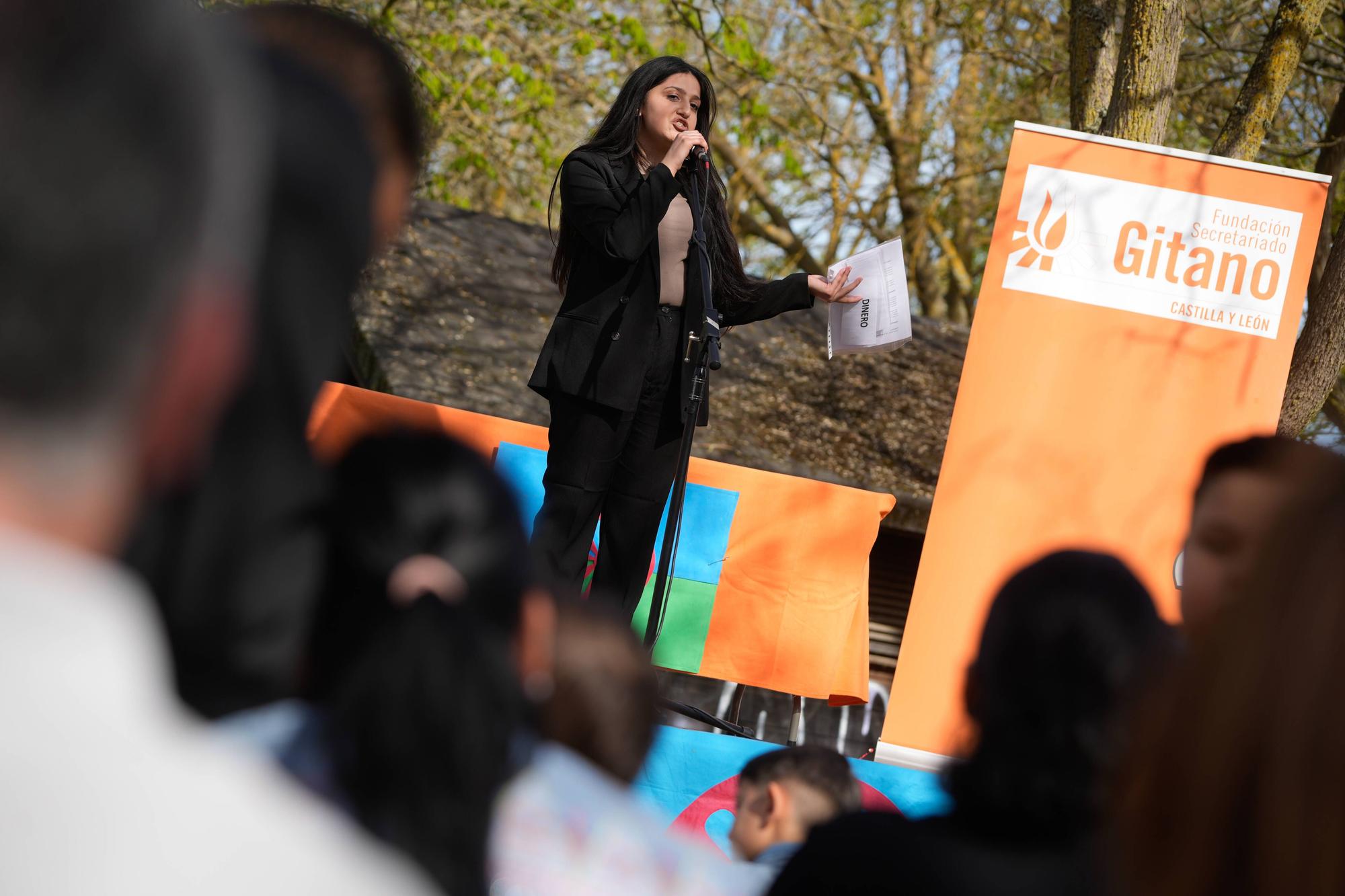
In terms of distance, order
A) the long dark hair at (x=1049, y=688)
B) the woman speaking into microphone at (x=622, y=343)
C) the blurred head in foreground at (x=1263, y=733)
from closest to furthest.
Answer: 1. the blurred head in foreground at (x=1263, y=733)
2. the long dark hair at (x=1049, y=688)
3. the woman speaking into microphone at (x=622, y=343)

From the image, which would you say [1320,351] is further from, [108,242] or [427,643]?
[108,242]

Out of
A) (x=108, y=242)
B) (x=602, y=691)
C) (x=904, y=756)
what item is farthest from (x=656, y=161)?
Result: (x=108, y=242)

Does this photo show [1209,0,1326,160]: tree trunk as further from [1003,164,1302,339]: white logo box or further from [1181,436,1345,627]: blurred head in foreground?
[1181,436,1345,627]: blurred head in foreground

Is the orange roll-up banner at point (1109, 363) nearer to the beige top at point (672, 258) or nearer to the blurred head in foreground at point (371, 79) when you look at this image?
the beige top at point (672, 258)

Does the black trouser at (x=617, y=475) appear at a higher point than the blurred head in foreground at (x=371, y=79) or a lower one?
lower

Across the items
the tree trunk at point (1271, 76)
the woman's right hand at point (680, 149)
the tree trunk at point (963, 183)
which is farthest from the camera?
the tree trunk at point (963, 183)

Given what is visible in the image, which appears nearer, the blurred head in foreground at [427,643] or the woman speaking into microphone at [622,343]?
the blurred head in foreground at [427,643]

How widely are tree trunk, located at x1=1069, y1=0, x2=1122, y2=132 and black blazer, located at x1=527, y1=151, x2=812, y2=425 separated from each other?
3.49 metres

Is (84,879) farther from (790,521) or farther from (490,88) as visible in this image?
(490,88)

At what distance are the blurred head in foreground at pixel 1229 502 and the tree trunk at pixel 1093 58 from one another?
172 inches

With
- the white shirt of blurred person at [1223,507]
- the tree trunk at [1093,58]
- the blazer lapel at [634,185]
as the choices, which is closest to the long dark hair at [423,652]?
the white shirt of blurred person at [1223,507]

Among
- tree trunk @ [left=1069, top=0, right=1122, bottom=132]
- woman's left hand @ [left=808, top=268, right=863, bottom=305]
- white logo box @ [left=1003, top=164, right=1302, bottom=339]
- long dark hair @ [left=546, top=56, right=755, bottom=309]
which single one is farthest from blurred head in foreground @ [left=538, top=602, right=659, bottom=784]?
tree trunk @ [left=1069, top=0, right=1122, bottom=132]

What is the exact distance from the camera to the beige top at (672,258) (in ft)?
10.1

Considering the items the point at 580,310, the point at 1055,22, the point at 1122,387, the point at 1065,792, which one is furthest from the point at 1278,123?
the point at 1065,792
